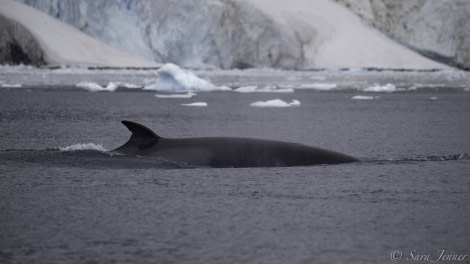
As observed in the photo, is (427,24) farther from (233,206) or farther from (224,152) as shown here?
(233,206)

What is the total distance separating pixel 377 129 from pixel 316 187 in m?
6.97

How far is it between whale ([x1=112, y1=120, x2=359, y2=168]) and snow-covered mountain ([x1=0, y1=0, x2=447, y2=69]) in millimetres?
42398

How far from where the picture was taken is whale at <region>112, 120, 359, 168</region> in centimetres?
750

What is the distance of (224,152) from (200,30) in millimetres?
43846

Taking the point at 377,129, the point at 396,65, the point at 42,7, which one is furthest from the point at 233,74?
the point at 377,129

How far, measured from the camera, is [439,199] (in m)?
5.87

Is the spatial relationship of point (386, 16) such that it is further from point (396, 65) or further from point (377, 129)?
point (377, 129)

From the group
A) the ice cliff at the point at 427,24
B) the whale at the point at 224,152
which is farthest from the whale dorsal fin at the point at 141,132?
the ice cliff at the point at 427,24

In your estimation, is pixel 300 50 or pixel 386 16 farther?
pixel 386 16

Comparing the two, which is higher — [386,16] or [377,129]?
[386,16]

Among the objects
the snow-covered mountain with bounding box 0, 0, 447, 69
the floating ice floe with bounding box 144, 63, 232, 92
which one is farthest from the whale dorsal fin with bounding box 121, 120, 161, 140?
the snow-covered mountain with bounding box 0, 0, 447, 69

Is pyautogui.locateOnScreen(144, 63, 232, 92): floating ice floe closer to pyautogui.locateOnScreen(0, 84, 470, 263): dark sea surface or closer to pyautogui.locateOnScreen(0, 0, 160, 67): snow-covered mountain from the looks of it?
pyautogui.locateOnScreen(0, 84, 470, 263): dark sea surface

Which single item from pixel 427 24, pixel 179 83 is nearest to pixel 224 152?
pixel 179 83

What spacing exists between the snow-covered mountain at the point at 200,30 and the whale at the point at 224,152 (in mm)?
42398
